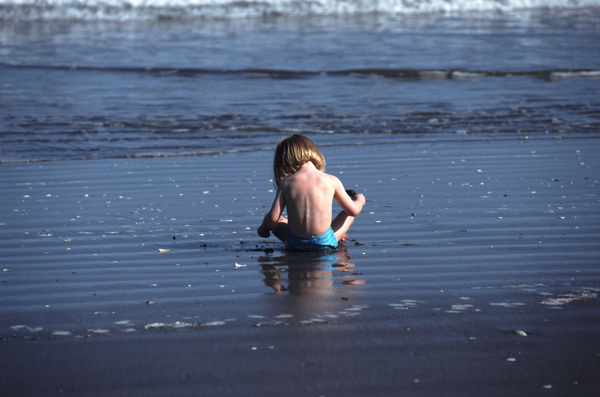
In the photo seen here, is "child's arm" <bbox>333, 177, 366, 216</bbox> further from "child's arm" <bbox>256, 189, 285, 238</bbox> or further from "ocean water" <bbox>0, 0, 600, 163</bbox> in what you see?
"ocean water" <bbox>0, 0, 600, 163</bbox>

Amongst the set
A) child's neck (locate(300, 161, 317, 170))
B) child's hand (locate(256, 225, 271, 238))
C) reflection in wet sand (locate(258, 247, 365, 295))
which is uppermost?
child's neck (locate(300, 161, 317, 170))

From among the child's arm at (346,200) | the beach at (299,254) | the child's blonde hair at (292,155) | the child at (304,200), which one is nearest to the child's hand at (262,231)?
the child at (304,200)

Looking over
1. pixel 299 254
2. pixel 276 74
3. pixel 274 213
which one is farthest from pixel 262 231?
pixel 276 74

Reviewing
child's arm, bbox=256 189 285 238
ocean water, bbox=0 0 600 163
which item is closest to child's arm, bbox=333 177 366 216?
child's arm, bbox=256 189 285 238

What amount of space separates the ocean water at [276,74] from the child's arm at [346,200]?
457 centimetres

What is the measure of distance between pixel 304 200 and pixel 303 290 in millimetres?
986

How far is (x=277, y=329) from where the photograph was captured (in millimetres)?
3316

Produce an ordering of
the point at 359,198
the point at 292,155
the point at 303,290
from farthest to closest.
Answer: the point at 359,198 < the point at 292,155 < the point at 303,290

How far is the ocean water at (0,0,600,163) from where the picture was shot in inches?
422

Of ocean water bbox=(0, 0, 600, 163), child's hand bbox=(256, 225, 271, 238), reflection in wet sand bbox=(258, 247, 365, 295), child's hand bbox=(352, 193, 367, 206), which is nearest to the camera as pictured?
reflection in wet sand bbox=(258, 247, 365, 295)

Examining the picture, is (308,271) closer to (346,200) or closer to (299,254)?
(299,254)

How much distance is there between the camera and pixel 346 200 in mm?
4891

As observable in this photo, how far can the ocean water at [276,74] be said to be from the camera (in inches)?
422

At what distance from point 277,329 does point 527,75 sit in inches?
599
